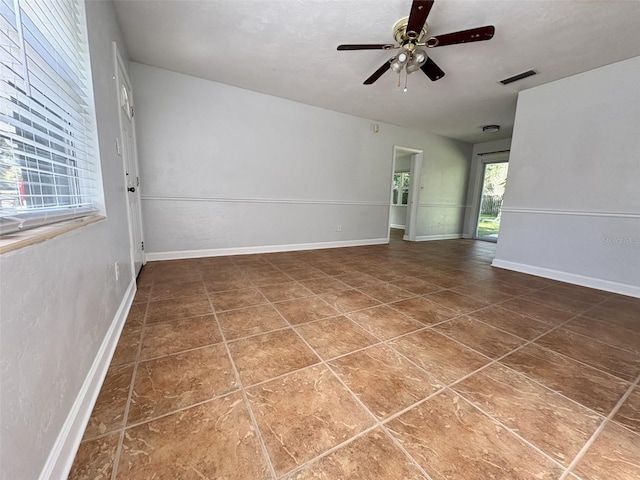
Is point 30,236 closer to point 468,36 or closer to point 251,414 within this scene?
point 251,414

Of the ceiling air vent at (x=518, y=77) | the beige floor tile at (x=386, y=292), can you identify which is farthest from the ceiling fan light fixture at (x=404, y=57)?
the beige floor tile at (x=386, y=292)

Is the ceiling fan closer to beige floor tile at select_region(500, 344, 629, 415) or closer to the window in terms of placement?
beige floor tile at select_region(500, 344, 629, 415)

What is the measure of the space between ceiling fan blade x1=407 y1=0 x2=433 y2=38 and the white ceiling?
223 millimetres

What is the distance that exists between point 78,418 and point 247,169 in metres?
3.33

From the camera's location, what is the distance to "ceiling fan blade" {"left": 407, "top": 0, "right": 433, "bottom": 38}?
64.2 inches

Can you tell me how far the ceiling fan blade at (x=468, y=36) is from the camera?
5.88 feet

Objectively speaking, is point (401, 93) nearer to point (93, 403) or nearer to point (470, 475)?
point (470, 475)

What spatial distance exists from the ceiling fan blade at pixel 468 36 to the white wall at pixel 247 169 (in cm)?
253

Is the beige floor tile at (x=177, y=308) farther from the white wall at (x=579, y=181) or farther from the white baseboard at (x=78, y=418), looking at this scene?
the white wall at (x=579, y=181)

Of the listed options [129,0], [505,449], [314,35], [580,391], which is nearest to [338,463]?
[505,449]

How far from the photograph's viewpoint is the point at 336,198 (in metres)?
4.68

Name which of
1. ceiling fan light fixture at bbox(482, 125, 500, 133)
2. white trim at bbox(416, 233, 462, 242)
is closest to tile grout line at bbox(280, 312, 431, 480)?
white trim at bbox(416, 233, 462, 242)

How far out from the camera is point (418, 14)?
5.72 feet

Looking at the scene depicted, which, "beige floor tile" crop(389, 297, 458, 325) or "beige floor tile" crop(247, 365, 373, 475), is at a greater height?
"beige floor tile" crop(247, 365, 373, 475)
